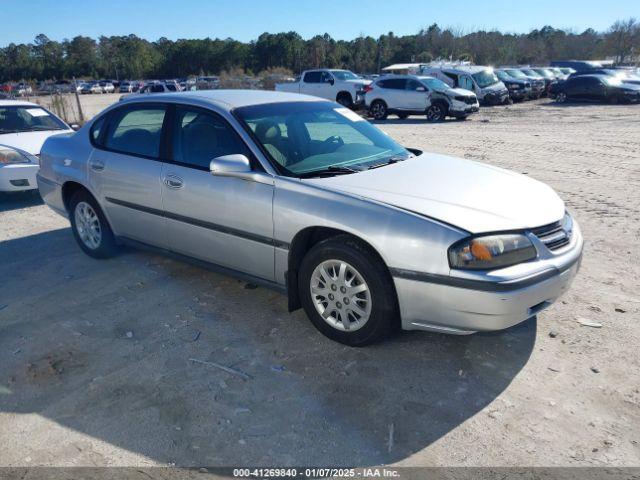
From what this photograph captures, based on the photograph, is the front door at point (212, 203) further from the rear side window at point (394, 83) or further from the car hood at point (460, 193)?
the rear side window at point (394, 83)

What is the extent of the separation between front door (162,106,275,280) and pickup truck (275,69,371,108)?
1789 cm

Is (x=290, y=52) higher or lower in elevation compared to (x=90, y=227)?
higher

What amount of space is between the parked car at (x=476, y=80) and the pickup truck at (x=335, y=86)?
3.23 metres

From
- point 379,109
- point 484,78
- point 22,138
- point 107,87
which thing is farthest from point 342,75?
point 107,87

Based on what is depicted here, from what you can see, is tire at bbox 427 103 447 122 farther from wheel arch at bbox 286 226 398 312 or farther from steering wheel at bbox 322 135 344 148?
wheel arch at bbox 286 226 398 312

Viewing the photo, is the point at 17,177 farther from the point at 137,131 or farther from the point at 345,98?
the point at 345,98

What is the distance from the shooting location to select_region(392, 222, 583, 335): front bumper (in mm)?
2955

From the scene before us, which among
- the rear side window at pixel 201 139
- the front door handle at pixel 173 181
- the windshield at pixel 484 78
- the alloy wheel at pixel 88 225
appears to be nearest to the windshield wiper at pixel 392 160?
the rear side window at pixel 201 139

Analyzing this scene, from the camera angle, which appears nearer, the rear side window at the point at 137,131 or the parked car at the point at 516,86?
the rear side window at the point at 137,131

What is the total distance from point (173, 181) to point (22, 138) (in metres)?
4.91

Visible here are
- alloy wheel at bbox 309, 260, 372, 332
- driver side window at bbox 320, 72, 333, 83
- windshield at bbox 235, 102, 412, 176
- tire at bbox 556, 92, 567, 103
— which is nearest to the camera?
alloy wheel at bbox 309, 260, 372, 332

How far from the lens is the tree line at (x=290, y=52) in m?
75.4

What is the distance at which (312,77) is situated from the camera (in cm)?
2230

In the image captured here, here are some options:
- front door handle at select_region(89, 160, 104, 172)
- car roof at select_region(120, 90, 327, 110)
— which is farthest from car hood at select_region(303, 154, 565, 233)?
front door handle at select_region(89, 160, 104, 172)
